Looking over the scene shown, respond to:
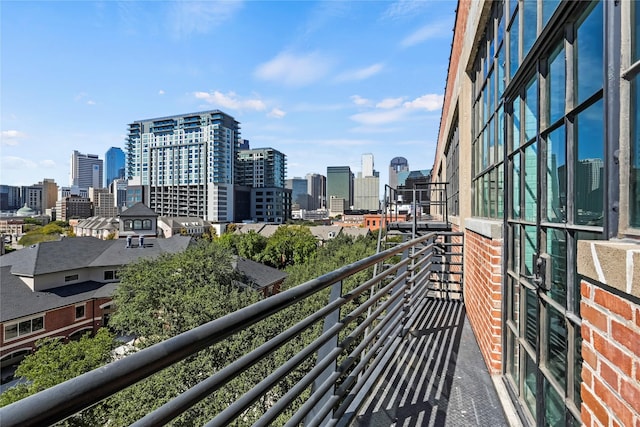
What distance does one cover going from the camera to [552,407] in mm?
2041

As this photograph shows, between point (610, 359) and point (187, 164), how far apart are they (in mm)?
109943

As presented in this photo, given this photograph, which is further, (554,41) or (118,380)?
(554,41)

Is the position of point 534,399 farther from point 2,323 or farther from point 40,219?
point 40,219

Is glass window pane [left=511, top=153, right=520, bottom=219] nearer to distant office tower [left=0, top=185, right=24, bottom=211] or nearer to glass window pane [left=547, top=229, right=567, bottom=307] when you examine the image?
glass window pane [left=547, top=229, right=567, bottom=307]

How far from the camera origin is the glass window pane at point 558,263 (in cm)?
193

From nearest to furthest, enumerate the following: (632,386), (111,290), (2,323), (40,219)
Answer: (632,386)
(2,323)
(111,290)
(40,219)

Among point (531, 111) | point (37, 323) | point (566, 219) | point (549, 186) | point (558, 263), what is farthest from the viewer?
point (37, 323)

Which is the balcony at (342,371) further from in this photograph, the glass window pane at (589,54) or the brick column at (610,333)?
the glass window pane at (589,54)

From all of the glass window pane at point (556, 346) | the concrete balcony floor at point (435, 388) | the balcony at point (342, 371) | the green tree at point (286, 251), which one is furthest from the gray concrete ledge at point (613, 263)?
the green tree at point (286, 251)

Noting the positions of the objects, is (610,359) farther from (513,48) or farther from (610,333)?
(513,48)

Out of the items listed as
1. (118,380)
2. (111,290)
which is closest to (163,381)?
(118,380)

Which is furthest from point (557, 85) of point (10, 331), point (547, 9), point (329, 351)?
point (10, 331)

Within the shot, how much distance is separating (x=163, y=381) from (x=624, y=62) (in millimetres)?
13957

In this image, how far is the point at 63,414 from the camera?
1.99 feet
